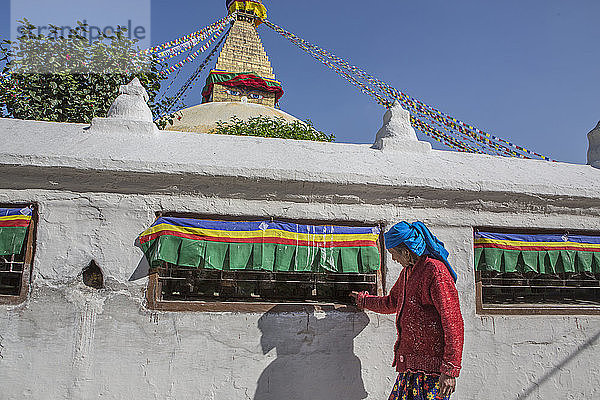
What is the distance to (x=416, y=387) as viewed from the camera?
3.04 meters

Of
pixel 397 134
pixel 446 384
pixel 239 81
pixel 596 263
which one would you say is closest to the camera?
pixel 446 384

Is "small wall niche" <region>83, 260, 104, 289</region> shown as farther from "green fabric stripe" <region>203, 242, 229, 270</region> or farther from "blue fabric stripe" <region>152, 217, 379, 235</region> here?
"green fabric stripe" <region>203, 242, 229, 270</region>

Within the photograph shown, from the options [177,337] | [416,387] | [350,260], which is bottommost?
[416,387]

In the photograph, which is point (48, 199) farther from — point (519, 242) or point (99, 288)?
point (519, 242)

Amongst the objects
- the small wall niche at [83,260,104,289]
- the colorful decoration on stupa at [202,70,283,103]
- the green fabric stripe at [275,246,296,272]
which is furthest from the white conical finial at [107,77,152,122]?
the colorful decoration on stupa at [202,70,283,103]

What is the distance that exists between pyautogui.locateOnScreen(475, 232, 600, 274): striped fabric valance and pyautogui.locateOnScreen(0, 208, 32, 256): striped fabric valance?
11.9ft

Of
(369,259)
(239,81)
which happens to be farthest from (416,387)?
(239,81)

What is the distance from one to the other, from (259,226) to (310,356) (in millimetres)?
1088

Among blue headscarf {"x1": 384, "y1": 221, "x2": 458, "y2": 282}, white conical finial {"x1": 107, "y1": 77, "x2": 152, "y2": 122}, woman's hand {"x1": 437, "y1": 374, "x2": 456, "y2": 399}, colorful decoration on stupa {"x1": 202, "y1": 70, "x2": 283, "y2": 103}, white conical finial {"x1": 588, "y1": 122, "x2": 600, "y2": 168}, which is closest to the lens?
woman's hand {"x1": 437, "y1": 374, "x2": 456, "y2": 399}

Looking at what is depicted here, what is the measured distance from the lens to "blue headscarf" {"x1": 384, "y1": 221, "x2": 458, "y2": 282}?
3.10m

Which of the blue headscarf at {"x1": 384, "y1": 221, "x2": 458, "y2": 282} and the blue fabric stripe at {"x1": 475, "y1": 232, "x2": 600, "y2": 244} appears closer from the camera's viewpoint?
the blue headscarf at {"x1": 384, "y1": 221, "x2": 458, "y2": 282}

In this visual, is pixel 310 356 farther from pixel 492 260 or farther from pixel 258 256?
pixel 492 260

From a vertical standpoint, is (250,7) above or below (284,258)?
above

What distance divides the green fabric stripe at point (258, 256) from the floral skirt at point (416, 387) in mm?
903
